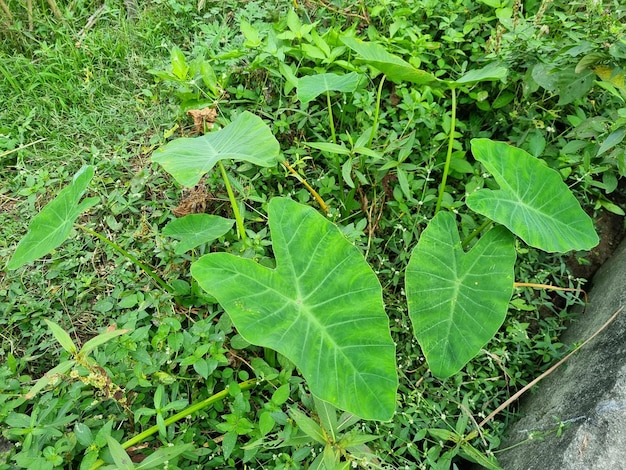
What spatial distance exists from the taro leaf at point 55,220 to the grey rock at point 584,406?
5.21 ft

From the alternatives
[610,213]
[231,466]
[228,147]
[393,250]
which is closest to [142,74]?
[228,147]

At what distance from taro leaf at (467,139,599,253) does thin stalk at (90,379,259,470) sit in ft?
3.14

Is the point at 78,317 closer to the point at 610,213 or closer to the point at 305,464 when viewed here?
the point at 305,464

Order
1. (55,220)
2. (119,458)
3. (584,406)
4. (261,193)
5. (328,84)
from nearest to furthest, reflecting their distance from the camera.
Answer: (119,458) → (584,406) → (55,220) → (328,84) → (261,193)

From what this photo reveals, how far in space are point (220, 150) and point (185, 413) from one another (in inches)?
33.6

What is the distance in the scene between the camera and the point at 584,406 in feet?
4.80

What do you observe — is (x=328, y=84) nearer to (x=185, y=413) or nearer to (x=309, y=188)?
(x=309, y=188)

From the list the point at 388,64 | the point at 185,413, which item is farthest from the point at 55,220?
the point at 388,64

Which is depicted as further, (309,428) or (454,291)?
(454,291)

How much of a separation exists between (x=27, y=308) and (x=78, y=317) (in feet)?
0.66

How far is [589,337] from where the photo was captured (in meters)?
1.70

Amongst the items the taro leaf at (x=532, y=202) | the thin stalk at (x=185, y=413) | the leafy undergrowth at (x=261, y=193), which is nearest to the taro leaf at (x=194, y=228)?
the leafy undergrowth at (x=261, y=193)

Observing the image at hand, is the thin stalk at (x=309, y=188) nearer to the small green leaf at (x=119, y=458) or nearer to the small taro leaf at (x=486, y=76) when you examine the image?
the small taro leaf at (x=486, y=76)

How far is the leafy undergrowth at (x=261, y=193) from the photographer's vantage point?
59.1 inches
